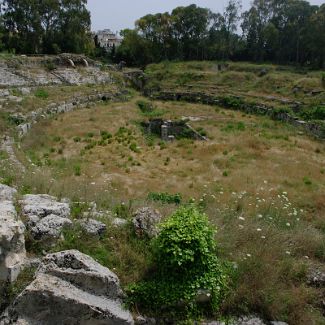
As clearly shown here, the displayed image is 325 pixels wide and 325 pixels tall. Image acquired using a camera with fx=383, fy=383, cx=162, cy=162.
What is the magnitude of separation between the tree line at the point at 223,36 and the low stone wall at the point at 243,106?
63.7 feet

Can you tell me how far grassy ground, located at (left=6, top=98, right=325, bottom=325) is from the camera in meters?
5.41

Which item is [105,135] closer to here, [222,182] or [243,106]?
[222,182]

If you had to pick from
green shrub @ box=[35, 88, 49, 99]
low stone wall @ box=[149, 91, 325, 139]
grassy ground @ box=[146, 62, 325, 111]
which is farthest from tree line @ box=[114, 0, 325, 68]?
green shrub @ box=[35, 88, 49, 99]

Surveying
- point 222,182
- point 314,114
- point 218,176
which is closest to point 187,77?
point 314,114

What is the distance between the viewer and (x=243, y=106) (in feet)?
107

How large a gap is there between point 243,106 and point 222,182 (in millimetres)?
18798

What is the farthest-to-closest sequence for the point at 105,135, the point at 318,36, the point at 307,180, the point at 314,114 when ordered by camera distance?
the point at 318,36, the point at 314,114, the point at 105,135, the point at 307,180

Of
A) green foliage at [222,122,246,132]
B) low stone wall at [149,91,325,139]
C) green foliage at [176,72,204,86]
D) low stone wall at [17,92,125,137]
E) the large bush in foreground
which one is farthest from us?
green foliage at [176,72,204,86]

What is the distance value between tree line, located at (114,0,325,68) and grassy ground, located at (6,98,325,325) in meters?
24.1

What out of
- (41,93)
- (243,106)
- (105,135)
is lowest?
(105,135)

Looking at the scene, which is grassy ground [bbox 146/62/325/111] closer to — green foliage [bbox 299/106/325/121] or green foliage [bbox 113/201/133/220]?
green foliage [bbox 299/106/325/121]

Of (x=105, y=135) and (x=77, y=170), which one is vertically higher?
(x=105, y=135)

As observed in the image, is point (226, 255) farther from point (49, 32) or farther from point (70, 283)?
point (49, 32)

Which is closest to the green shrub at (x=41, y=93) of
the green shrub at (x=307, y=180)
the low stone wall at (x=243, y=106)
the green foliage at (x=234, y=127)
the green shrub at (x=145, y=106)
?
the green shrub at (x=145, y=106)
